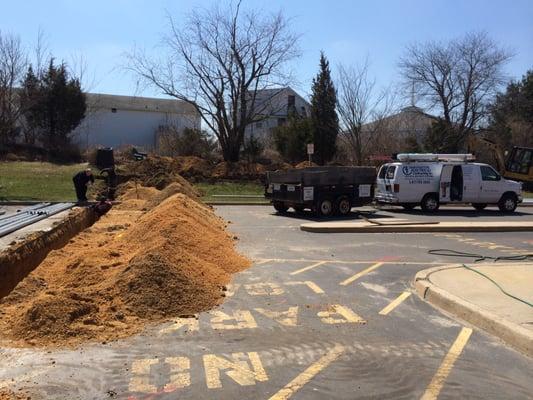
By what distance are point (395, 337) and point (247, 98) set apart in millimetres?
34534

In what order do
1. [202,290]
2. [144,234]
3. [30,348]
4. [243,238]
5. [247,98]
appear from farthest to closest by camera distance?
[247,98] < [243,238] < [144,234] < [202,290] < [30,348]

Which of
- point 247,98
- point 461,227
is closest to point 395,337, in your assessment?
point 461,227

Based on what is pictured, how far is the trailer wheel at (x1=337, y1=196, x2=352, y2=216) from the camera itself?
1956 centimetres

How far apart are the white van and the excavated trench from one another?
475 inches

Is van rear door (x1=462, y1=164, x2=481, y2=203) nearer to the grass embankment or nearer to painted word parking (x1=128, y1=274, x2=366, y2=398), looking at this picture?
the grass embankment

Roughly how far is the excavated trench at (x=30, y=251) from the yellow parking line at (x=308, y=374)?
5567 mm

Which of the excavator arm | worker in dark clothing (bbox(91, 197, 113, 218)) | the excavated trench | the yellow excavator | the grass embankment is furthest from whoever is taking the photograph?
the yellow excavator

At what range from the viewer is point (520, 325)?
5.99 metres

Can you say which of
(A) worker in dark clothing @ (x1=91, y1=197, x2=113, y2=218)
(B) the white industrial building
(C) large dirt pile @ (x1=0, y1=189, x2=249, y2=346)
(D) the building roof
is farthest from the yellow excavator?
(D) the building roof

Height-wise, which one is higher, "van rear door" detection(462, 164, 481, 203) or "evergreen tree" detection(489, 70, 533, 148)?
"evergreen tree" detection(489, 70, 533, 148)

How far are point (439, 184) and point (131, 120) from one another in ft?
152

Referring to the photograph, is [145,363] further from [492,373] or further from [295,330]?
[492,373]

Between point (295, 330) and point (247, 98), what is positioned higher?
point (247, 98)

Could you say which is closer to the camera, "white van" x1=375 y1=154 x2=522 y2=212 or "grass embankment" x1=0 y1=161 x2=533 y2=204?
"white van" x1=375 y1=154 x2=522 y2=212
